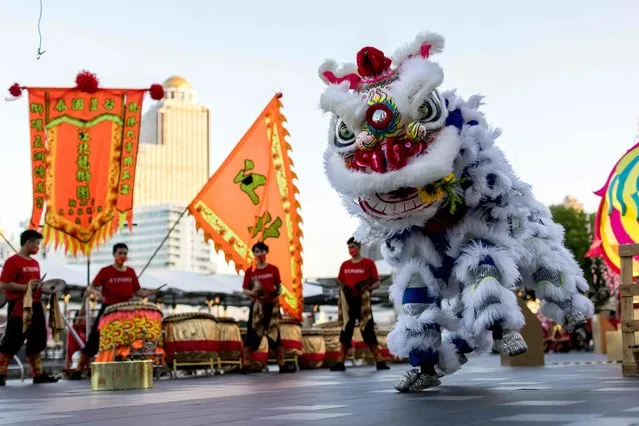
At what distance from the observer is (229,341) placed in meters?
13.6

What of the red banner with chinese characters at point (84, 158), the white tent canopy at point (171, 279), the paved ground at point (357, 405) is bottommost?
the paved ground at point (357, 405)

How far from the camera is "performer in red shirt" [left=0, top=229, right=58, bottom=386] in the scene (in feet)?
35.9

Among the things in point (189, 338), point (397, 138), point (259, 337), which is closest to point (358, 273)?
point (259, 337)

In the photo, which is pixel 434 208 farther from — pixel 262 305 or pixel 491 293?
pixel 262 305

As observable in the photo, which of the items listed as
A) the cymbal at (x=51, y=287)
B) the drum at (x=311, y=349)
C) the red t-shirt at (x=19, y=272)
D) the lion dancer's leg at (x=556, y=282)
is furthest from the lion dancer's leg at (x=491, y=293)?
the drum at (x=311, y=349)

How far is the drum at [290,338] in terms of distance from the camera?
1413 cm

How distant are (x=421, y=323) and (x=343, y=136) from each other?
1340 mm

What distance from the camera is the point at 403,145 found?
21.4ft

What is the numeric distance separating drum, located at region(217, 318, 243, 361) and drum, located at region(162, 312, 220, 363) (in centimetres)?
28

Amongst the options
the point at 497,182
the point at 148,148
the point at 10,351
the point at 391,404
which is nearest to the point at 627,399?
the point at 391,404

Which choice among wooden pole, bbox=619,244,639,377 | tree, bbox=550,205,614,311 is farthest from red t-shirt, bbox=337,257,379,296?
tree, bbox=550,205,614,311

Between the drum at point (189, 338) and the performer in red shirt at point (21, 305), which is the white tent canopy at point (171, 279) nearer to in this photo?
the drum at point (189, 338)

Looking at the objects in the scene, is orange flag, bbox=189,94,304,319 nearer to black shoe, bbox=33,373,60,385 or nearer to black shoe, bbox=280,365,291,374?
black shoe, bbox=280,365,291,374

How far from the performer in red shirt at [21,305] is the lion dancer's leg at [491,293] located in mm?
5871
